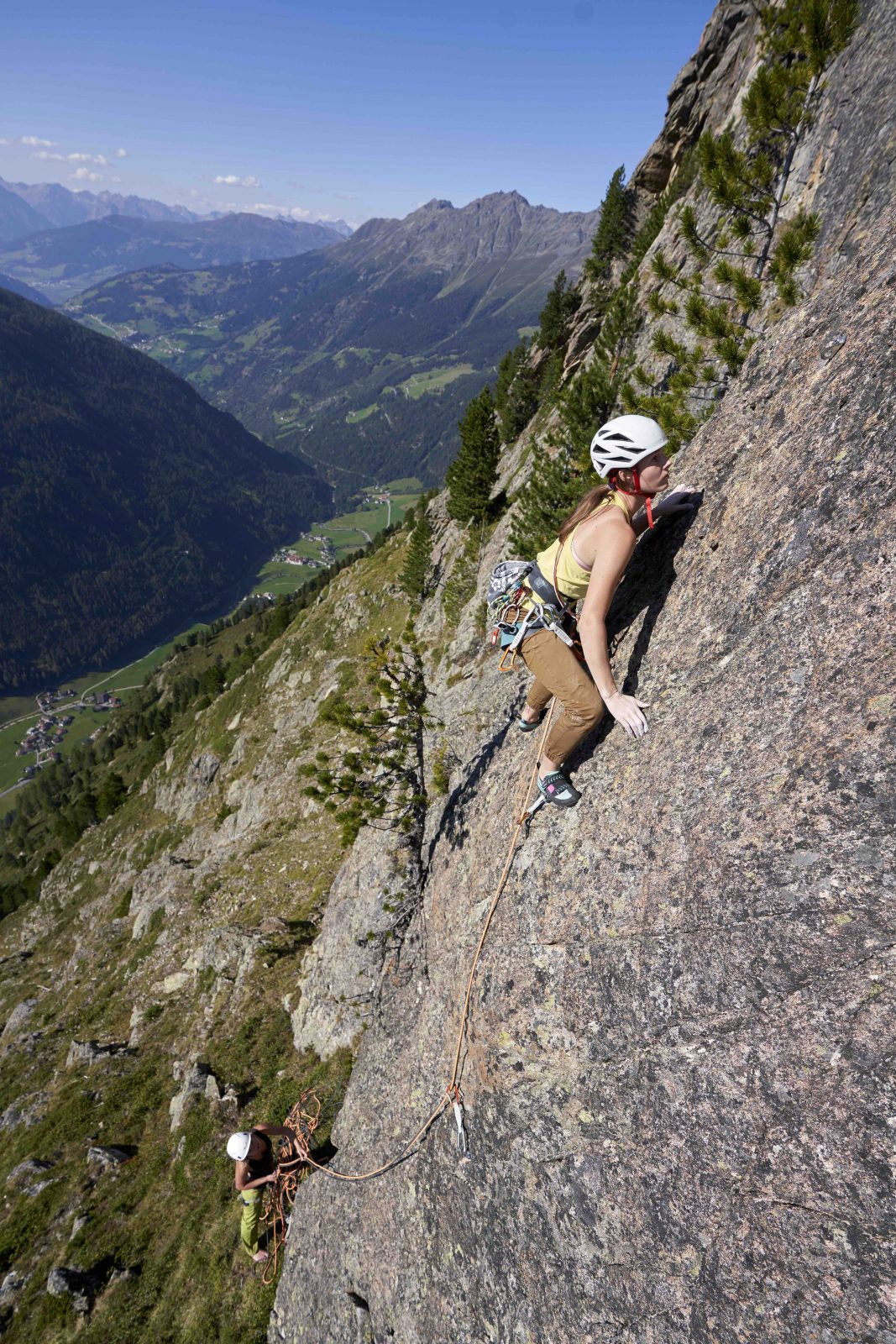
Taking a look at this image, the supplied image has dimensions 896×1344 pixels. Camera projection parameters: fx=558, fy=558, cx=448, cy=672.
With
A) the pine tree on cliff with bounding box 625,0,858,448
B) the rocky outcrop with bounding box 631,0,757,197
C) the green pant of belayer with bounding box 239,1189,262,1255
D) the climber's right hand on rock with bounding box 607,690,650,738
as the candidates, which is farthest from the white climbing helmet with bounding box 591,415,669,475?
the rocky outcrop with bounding box 631,0,757,197

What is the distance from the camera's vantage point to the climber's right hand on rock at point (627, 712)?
278 inches

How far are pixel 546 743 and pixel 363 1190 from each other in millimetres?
9990

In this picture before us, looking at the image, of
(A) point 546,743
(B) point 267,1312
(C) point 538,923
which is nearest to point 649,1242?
(C) point 538,923

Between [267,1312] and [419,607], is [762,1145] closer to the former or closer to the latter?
[267,1312]

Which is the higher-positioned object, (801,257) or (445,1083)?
(801,257)

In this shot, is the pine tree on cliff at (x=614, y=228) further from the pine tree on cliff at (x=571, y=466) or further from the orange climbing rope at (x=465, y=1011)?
the orange climbing rope at (x=465, y=1011)

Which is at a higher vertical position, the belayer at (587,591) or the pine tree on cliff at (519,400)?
the pine tree on cliff at (519,400)

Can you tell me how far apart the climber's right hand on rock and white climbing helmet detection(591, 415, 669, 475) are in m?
2.80

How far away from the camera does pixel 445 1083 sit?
9344 mm

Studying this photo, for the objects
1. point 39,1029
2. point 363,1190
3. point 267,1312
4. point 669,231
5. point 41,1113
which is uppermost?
point 669,231

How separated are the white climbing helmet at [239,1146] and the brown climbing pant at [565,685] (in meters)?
14.0

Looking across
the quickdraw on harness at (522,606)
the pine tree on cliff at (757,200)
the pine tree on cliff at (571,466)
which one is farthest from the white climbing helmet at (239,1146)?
the pine tree on cliff at (571,466)

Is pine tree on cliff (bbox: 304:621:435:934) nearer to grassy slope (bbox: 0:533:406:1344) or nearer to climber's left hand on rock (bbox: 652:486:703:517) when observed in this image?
grassy slope (bbox: 0:533:406:1344)

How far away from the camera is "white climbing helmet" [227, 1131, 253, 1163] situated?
14.0 m
